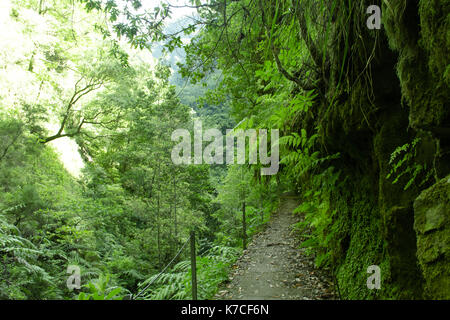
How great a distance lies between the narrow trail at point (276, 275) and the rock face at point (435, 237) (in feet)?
7.18

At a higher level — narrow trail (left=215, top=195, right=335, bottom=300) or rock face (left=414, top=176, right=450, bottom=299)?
rock face (left=414, top=176, right=450, bottom=299)

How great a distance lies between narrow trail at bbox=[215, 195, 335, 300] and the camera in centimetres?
354

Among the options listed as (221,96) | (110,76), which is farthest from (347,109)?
(110,76)

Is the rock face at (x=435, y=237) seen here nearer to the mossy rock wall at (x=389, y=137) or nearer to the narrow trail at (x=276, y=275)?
the mossy rock wall at (x=389, y=137)

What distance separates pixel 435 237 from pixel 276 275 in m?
3.37

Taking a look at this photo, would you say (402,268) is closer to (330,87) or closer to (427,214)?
(427,214)

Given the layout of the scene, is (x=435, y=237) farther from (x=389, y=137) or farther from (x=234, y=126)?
(x=234, y=126)

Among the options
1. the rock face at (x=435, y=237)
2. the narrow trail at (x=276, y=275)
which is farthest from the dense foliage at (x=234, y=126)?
the narrow trail at (x=276, y=275)

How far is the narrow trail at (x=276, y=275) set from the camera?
3537mm

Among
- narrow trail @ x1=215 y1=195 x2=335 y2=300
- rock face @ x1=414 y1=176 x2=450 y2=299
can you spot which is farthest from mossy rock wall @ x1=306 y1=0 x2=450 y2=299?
narrow trail @ x1=215 y1=195 x2=335 y2=300

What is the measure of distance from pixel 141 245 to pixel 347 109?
406 inches

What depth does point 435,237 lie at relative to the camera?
1265 millimetres

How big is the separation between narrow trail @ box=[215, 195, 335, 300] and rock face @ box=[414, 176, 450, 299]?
2189 mm

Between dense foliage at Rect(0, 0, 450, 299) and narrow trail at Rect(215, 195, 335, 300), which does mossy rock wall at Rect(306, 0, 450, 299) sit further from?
narrow trail at Rect(215, 195, 335, 300)
